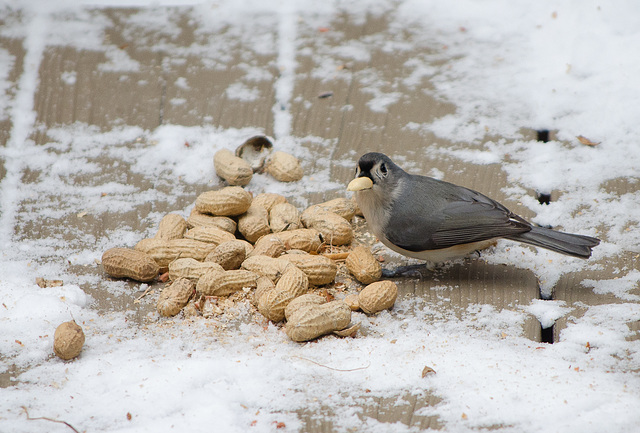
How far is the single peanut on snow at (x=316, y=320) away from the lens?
251cm

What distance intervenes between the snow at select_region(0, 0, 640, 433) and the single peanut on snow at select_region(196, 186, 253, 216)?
0.21m

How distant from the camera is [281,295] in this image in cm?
268

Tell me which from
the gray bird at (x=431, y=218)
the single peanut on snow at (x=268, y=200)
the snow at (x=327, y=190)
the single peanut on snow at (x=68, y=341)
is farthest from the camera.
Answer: the single peanut on snow at (x=268, y=200)

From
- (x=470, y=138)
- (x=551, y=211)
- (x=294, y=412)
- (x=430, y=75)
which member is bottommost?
(x=294, y=412)

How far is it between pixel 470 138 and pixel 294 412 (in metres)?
2.17

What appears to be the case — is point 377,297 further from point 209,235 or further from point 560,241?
point 209,235

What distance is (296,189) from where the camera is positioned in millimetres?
3615

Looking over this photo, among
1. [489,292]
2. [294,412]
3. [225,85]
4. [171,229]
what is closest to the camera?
[294,412]

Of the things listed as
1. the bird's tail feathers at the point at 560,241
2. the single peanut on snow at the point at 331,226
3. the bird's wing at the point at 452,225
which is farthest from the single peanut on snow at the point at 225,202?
the bird's tail feathers at the point at 560,241

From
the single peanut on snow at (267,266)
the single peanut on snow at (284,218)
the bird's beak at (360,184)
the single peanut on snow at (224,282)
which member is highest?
the bird's beak at (360,184)

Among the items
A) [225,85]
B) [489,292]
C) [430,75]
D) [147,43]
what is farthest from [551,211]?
[147,43]

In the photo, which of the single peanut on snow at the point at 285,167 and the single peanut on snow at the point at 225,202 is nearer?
the single peanut on snow at the point at 225,202

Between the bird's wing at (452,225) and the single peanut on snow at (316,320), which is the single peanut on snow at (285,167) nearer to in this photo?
the bird's wing at (452,225)

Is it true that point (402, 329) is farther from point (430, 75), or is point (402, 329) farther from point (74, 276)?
point (430, 75)
